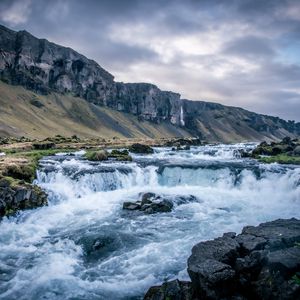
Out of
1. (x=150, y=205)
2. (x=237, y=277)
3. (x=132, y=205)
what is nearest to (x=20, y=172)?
(x=132, y=205)

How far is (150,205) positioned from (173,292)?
16284 millimetres

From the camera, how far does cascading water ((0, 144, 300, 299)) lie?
53.0ft

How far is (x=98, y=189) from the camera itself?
119 ft

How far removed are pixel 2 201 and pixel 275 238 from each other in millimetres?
18851

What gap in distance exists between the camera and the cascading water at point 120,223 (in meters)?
16.2

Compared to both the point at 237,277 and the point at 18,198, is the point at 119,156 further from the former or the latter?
the point at 237,277

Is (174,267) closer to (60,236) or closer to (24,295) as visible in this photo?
(24,295)

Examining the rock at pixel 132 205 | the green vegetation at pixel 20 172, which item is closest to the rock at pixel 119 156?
the green vegetation at pixel 20 172

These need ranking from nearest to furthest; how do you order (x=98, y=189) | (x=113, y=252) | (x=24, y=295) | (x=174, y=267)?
(x=24, y=295) < (x=174, y=267) < (x=113, y=252) < (x=98, y=189)

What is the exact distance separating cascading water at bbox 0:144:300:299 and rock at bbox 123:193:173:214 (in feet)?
2.67

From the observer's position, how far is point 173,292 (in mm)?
12461

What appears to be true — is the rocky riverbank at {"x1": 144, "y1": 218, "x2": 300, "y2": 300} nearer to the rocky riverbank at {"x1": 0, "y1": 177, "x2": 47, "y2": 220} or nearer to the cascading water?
the cascading water

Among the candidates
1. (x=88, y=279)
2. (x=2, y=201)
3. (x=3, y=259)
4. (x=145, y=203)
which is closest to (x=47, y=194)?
(x=2, y=201)

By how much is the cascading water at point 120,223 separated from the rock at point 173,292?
1989 mm
